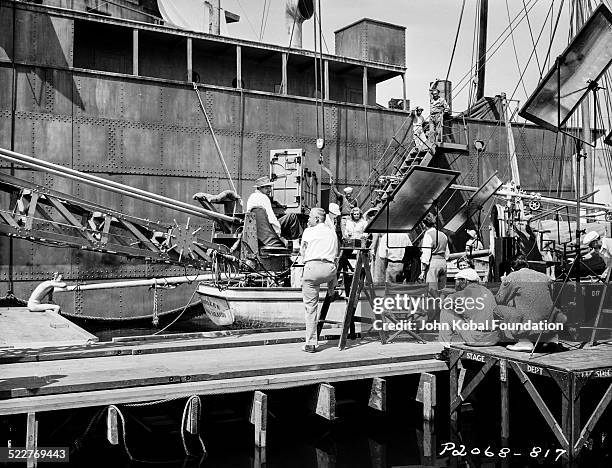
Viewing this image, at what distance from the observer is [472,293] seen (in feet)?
28.2

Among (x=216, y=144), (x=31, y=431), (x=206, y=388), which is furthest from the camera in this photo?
(x=216, y=144)

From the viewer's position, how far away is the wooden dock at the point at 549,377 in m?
7.41

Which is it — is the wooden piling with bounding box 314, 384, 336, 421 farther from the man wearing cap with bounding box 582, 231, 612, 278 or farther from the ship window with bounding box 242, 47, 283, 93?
the ship window with bounding box 242, 47, 283, 93

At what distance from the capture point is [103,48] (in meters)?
18.7

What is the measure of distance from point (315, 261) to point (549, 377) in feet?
10.9

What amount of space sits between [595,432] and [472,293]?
2274mm

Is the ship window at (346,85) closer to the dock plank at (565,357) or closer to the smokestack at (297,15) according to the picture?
the smokestack at (297,15)

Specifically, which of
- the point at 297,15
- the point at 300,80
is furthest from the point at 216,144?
the point at 297,15

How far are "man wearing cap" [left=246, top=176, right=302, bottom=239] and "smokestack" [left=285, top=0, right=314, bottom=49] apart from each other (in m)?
9.39

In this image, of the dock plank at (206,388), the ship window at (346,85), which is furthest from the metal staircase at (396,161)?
the dock plank at (206,388)

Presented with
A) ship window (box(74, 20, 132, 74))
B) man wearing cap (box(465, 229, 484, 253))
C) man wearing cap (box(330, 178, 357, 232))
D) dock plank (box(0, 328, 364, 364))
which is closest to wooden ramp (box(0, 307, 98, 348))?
dock plank (box(0, 328, 364, 364))

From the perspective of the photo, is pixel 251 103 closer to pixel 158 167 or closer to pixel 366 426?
pixel 158 167

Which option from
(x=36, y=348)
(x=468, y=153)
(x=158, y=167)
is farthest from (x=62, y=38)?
(x=468, y=153)

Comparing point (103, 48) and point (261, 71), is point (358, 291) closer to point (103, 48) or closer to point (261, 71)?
point (103, 48)
